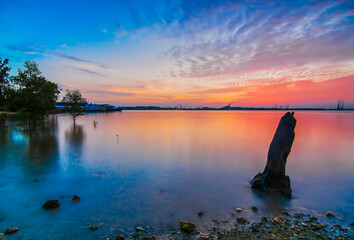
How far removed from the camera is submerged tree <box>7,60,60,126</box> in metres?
A: 27.8

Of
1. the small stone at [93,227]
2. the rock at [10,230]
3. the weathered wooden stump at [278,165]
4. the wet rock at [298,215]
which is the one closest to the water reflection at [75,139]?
the rock at [10,230]

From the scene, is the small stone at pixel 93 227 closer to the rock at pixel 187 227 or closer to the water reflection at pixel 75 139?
the rock at pixel 187 227

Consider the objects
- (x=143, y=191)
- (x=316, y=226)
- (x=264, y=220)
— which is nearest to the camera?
(x=316, y=226)

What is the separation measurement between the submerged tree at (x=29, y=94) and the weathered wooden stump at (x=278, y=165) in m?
31.9

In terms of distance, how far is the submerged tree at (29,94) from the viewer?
27781mm

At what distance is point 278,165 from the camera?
907 centimetres

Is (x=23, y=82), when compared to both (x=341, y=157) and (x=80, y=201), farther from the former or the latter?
(x=341, y=157)

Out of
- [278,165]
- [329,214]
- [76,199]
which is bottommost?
[329,214]

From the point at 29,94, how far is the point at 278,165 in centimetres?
3349

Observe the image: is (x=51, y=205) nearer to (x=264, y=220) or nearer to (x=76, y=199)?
(x=76, y=199)

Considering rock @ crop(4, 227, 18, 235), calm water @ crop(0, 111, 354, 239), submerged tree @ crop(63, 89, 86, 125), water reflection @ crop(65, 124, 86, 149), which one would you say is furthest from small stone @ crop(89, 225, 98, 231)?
submerged tree @ crop(63, 89, 86, 125)

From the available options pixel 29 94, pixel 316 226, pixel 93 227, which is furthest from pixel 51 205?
pixel 29 94

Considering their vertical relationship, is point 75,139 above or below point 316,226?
below

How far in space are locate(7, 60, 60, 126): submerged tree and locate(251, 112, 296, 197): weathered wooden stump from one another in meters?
31.9
